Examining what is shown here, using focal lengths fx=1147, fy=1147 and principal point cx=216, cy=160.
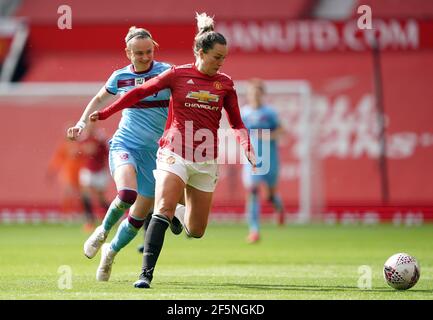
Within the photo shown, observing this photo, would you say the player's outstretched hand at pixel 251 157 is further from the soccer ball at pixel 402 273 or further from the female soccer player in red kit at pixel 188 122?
the soccer ball at pixel 402 273

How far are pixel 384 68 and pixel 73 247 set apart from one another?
36.2 feet

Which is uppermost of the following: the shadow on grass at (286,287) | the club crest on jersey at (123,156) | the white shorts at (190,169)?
the club crest on jersey at (123,156)

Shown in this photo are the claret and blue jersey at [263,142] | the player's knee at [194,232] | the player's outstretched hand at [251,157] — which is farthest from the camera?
the claret and blue jersey at [263,142]

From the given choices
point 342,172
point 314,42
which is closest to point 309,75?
point 314,42

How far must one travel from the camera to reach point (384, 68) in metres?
24.7

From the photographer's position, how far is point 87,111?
33.3 feet

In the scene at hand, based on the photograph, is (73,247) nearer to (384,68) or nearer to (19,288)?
(19,288)

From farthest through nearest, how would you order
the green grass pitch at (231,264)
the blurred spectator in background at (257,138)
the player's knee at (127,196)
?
the blurred spectator in background at (257,138)
the player's knee at (127,196)
the green grass pitch at (231,264)

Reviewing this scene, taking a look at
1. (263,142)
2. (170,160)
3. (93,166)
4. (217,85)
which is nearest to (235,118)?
(217,85)

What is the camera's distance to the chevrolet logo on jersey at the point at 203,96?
31.3 ft

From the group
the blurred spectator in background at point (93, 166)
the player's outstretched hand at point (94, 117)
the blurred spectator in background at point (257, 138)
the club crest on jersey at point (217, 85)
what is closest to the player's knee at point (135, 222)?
the player's outstretched hand at point (94, 117)

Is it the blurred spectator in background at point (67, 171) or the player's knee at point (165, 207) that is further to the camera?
the blurred spectator in background at point (67, 171)

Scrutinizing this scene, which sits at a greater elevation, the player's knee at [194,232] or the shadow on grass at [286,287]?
the player's knee at [194,232]

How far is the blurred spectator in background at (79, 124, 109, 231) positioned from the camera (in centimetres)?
2048
